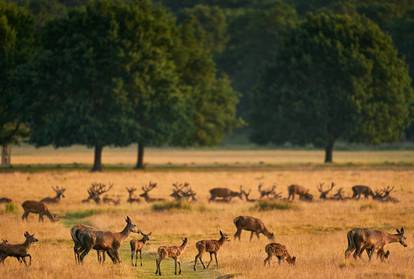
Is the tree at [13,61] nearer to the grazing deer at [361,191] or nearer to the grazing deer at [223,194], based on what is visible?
the grazing deer at [223,194]

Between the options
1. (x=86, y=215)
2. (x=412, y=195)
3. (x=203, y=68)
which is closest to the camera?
(x=86, y=215)

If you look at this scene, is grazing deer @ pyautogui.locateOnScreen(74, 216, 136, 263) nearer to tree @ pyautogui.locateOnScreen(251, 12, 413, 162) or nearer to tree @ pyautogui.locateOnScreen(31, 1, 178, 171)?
tree @ pyautogui.locateOnScreen(31, 1, 178, 171)

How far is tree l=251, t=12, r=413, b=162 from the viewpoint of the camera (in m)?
79.3

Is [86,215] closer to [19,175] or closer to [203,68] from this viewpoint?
[19,175]

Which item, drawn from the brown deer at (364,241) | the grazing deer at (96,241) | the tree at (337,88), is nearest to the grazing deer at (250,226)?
the brown deer at (364,241)

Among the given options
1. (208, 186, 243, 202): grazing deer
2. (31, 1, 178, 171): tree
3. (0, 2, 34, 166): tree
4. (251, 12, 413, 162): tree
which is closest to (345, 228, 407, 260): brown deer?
(208, 186, 243, 202): grazing deer

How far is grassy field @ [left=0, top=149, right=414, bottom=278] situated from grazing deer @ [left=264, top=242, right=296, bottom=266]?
0.21 m

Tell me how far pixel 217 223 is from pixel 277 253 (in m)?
11.6

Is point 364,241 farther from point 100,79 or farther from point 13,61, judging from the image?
point 13,61

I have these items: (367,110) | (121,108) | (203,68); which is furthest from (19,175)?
(367,110)

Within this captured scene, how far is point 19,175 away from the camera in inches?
2344

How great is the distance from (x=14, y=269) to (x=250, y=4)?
149276 mm

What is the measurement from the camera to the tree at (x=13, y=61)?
68250 millimetres

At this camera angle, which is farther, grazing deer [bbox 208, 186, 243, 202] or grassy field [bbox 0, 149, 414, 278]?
grazing deer [bbox 208, 186, 243, 202]
